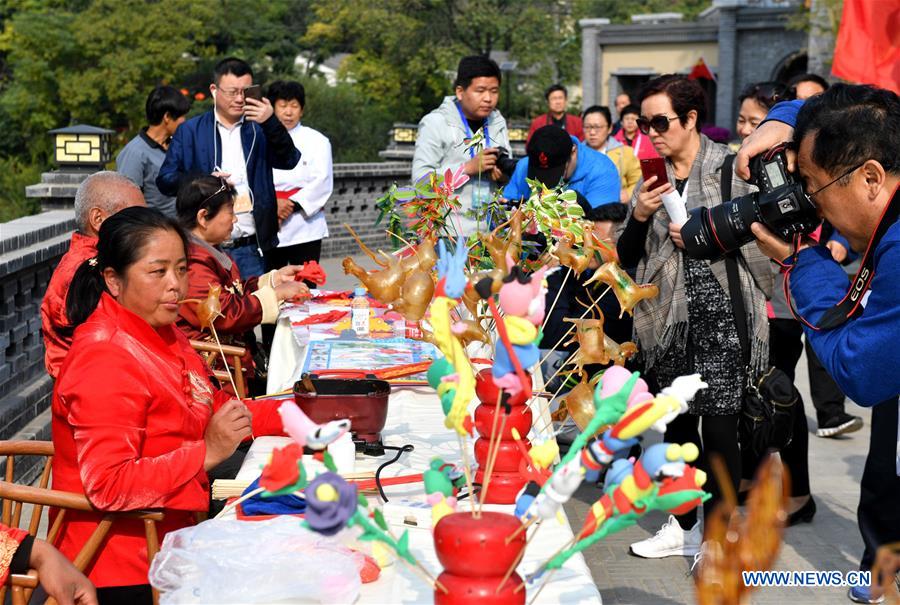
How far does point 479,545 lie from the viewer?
161cm

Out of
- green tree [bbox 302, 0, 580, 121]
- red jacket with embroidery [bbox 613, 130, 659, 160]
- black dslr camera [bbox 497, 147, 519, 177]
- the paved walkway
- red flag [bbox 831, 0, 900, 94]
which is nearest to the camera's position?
the paved walkway

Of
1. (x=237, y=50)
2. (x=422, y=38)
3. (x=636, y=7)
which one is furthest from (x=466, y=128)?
(x=636, y=7)

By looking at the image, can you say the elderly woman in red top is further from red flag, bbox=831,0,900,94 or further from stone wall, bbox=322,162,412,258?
stone wall, bbox=322,162,412,258

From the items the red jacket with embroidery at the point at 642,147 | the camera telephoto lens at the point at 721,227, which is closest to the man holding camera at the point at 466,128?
the camera telephoto lens at the point at 721,227

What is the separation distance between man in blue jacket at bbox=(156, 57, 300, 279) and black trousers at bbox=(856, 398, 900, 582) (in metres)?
3.36

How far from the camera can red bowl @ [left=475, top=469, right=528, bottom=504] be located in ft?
7.93

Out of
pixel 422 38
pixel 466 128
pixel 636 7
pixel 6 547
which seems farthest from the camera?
pixel 636 7

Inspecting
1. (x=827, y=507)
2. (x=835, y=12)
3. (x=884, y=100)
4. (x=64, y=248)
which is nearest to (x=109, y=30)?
(x=835, y=12)

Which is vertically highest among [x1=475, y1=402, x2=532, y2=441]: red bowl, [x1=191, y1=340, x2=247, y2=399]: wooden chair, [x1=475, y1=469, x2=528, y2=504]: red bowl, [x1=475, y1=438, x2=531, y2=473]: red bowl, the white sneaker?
[x1=475, y1=402, x2=532, y2=441]: red bowl

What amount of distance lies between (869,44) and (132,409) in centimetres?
590

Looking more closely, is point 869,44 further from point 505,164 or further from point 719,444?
point 719,444

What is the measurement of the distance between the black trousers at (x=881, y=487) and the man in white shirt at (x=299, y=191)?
3.55m

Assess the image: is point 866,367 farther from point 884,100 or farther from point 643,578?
point 643,578

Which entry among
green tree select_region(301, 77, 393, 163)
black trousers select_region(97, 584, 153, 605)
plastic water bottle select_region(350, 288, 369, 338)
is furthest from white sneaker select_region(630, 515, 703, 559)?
green tree select_region(301, 77, 393, 163)
